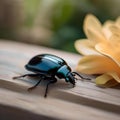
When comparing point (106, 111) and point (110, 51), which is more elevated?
point (110, 51)

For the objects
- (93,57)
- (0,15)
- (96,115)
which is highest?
(0,15)

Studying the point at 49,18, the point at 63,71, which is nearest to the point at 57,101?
the point at 63,71

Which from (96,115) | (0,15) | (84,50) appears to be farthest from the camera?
(0,15)

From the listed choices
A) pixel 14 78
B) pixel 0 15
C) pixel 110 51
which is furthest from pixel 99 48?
pixel 0 15

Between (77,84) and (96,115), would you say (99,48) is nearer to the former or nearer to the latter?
(77,84)

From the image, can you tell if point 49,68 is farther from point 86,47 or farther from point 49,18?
point 49,18

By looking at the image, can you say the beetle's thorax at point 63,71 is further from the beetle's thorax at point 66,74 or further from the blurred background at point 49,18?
the blurred background at point 49,18

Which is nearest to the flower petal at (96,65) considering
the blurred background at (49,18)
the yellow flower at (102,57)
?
the yellow flower at (102,57)
